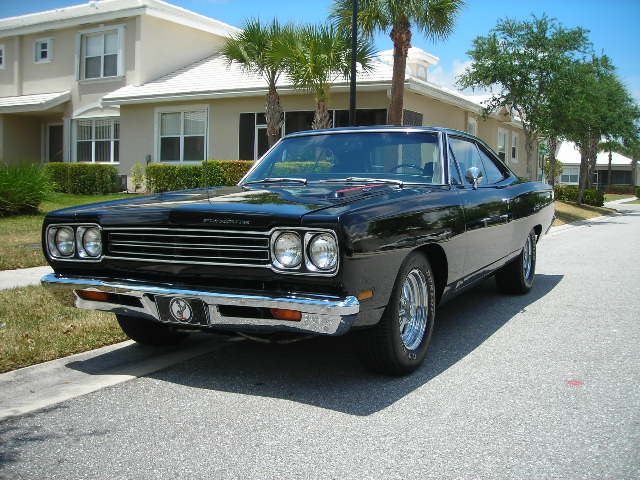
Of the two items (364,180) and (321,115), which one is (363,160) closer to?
(364,180)

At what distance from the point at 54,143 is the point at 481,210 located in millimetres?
24466

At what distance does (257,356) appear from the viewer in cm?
484

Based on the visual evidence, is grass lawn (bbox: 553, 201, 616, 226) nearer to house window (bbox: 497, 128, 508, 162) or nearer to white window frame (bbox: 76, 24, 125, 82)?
house window (bbox: 497, 128, 508, 162)

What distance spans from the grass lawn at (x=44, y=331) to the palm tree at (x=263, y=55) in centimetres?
1179

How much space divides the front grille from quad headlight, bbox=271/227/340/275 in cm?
7

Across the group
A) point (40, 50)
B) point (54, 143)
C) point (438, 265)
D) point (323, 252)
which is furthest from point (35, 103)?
point (323, 252)

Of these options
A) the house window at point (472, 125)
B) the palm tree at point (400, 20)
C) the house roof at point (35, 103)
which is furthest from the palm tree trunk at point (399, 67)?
the house roof at point (35, 103)

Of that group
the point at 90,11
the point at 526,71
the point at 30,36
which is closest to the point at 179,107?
the point at 90,11

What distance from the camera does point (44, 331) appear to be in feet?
16.9

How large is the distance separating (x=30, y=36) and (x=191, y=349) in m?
24.8

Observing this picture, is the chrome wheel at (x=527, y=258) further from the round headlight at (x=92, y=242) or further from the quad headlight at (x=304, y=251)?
the round headlight at (x=92, y=242)

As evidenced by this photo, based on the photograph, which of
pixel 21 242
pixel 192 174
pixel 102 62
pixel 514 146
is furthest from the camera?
pixel 514 146

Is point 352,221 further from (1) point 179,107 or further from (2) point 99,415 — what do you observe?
(1) point 179,107

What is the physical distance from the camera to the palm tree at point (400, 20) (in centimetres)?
1493
